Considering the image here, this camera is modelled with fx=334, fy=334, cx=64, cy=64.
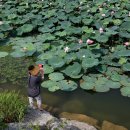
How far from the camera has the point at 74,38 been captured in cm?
1120

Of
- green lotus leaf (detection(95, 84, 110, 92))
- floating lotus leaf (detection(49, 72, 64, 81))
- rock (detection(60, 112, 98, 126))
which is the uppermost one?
floating lotus leaf (detection(49, 72, 64, 81))

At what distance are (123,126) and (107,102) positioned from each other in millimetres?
1036

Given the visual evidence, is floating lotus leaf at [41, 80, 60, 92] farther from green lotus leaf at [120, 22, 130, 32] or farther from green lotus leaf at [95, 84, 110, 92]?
green lotus leaf at [120, 22, 130, 32]

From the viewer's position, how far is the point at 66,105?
27.6ft

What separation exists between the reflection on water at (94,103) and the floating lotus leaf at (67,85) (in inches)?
4.6

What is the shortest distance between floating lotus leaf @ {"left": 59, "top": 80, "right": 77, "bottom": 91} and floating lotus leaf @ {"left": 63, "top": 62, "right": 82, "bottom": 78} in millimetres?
311

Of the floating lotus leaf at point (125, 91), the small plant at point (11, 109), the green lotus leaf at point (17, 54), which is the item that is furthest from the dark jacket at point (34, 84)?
the green lotus leaf at point (17, 54)

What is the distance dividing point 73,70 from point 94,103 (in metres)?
1.28

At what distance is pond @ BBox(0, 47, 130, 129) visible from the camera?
26.3 ft

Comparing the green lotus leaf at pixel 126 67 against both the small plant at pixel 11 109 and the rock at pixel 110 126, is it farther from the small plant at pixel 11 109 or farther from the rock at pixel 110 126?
the small plant at pixel 11 109

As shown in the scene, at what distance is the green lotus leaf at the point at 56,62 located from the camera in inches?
377

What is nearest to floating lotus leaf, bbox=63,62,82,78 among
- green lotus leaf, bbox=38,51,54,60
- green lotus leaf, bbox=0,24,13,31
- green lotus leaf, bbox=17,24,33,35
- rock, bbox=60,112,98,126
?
green lotus leaf, bbox=38,51,54,60

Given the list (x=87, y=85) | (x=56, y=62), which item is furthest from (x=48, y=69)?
(x=87, y=85)

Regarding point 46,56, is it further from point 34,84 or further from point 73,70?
point 34,84
